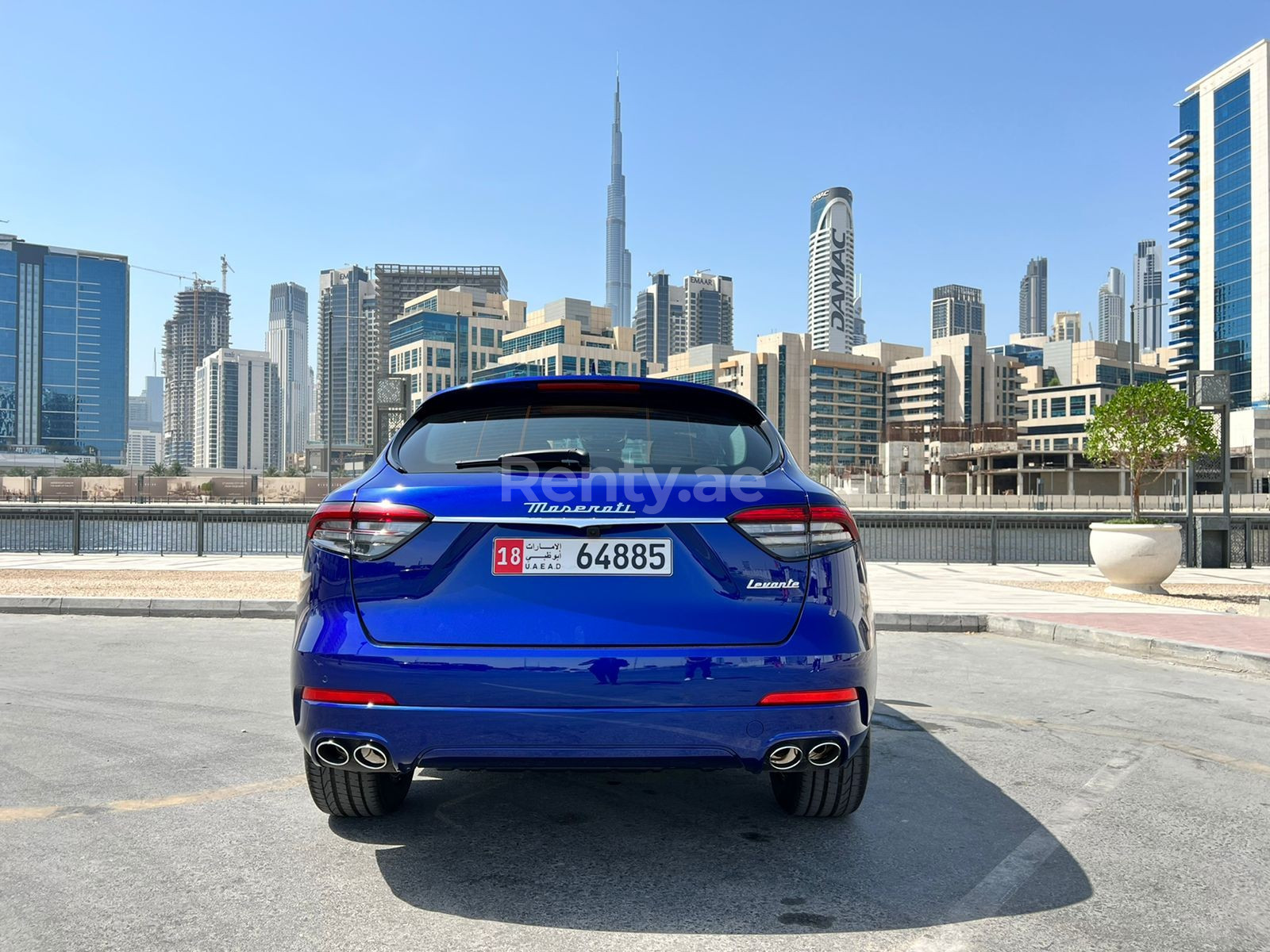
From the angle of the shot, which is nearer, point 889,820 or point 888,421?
point 889,820

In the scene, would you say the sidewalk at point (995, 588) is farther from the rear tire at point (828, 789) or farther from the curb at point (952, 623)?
the rear tire at point (828, 789)

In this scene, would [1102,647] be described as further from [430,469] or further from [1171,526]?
[430,469]

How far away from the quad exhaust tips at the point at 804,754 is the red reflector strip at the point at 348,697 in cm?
117

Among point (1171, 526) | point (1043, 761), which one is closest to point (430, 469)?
point (1043, 761)

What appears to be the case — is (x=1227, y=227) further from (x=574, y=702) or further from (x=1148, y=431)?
(x=574, y=702)

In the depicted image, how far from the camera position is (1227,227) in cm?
13662

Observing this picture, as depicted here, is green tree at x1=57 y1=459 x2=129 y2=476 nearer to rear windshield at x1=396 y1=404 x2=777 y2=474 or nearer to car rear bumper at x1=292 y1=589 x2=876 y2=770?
rear windshield at x1=396 y1=404 x2=777 y2=474

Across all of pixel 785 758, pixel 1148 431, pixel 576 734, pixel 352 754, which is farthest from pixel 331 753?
pixel 1148 431

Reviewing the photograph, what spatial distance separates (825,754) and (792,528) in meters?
0.73

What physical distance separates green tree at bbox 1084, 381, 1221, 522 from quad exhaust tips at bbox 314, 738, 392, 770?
13021 mm

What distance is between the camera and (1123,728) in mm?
5371

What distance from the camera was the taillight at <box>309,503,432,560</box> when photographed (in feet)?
9.45

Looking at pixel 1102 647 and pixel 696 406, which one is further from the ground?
pixel 696 406

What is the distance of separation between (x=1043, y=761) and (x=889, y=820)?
137 cm
